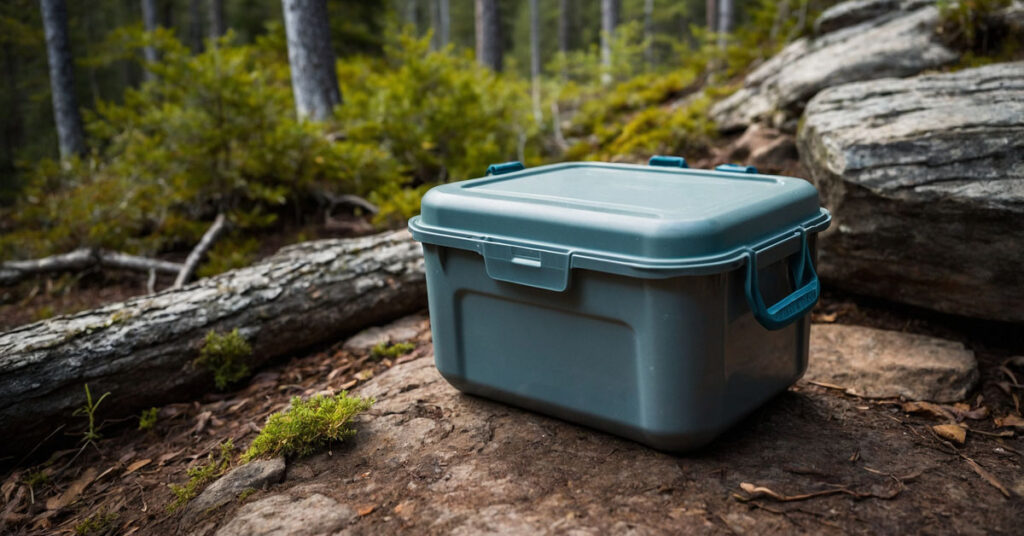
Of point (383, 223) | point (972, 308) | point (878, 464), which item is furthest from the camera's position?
point (383, 223)

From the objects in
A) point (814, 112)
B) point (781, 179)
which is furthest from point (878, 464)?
point (814, 112)

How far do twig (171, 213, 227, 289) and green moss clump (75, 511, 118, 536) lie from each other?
237cm

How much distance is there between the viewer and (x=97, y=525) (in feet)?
7.10

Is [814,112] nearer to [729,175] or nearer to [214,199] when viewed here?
[729,175]

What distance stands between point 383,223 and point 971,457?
387cm

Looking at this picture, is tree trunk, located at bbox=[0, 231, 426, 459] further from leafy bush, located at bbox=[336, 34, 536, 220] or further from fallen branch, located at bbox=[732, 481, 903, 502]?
fallen branch, located at bbox=[732, 481, 903, 502]

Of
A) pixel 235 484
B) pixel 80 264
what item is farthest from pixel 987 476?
pixel 80 264

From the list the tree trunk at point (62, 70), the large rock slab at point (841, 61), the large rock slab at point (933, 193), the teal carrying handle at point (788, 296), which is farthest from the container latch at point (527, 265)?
the tree trunk at point (62, 70)

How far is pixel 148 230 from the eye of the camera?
547 cm

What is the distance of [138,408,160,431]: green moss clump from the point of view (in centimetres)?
283

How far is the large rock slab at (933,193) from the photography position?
8.84ft

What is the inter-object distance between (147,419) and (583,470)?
203 cm

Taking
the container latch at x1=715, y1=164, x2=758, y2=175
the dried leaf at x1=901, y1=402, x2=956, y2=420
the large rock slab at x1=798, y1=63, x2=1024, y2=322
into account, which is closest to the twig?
the container latch at x1=715, y1=164, x2=758, y2=175

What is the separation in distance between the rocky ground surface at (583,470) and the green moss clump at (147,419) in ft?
0.13
